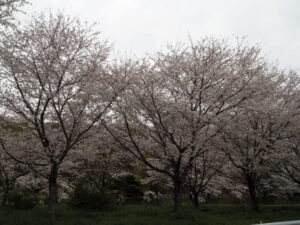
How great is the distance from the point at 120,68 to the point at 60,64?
A: 2.37 metres

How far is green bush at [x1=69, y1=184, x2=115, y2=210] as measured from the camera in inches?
502

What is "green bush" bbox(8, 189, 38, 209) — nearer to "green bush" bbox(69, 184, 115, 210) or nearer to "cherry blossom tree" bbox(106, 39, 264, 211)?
"green bush" bbox(69, 184, 115, 210)

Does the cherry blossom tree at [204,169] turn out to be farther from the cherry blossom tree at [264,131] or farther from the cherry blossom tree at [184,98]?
the cherry blossom tree at [184,98]

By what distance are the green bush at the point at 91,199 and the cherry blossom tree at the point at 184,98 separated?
2280mm

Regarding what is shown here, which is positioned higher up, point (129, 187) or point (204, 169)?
point (204, 169)

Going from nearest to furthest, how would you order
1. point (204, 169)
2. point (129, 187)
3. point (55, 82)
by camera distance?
point (55, 82) < point (204, 169) < point (129, 187)

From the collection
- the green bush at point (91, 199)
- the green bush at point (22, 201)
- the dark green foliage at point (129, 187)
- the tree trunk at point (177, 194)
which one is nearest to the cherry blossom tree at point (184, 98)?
the tree trunk at point (177, 194)

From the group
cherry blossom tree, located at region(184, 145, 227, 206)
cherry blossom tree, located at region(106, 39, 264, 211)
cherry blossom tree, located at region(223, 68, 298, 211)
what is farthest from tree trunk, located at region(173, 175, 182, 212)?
cherry blossom tree, located at region(184, 145, 227, 206)

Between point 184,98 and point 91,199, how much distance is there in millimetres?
5428

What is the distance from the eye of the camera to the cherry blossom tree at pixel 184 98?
11516 mm

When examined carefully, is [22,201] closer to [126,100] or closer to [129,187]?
[126,100]

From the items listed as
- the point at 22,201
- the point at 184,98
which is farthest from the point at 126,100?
the point at 22,201

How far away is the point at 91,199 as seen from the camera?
12.8m

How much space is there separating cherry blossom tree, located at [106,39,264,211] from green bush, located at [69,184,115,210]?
2280 mm
